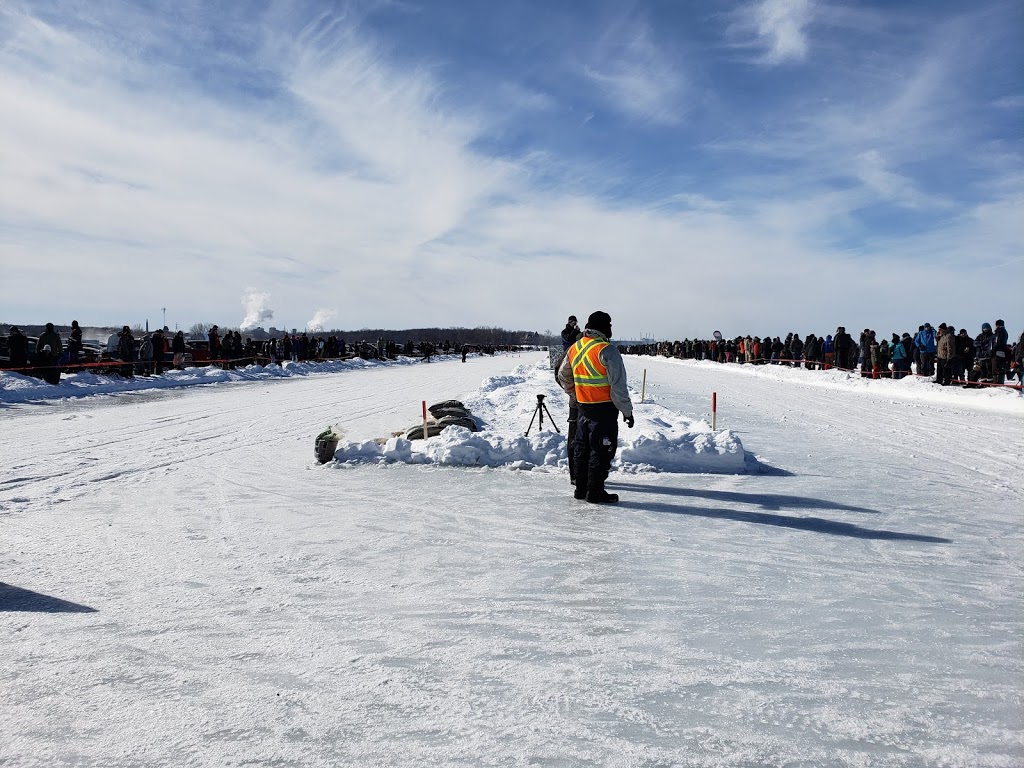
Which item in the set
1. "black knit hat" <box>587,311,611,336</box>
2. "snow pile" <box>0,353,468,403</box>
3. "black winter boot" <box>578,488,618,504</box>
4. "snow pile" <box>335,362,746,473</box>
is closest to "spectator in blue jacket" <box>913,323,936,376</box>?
"snow pile" <box>335,362,746,473</box>

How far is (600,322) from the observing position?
726 centimetres

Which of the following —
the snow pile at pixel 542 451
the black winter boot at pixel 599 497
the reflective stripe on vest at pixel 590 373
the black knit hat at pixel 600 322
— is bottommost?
the black winter boot at pixel 599 497

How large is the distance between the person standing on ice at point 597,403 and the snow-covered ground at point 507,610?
0.45m

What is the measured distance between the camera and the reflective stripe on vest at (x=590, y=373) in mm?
7047

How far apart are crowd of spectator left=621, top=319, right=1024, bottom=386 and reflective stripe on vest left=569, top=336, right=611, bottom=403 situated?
18.2 metres

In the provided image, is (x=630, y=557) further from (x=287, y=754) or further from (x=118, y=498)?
(x=118, y=498)

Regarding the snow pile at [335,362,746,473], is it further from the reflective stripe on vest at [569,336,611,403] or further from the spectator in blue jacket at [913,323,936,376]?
the spectator in blue jacket at [913,323,936,376]

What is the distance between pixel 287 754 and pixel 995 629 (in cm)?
408

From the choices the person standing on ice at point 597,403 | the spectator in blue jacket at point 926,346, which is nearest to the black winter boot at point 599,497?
the person standing on ice at point 597,403

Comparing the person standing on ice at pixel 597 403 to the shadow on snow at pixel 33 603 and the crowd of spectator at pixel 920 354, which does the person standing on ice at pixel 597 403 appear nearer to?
the shadow on snow at pixel 33 603

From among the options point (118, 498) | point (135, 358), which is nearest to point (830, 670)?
point (118, 498)

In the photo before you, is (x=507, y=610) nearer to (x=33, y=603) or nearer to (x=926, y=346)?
(x=33, y=603)

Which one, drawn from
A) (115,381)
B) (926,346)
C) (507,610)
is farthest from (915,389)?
(115,381)

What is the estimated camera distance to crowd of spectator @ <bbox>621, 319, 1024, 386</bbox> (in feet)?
69.5
